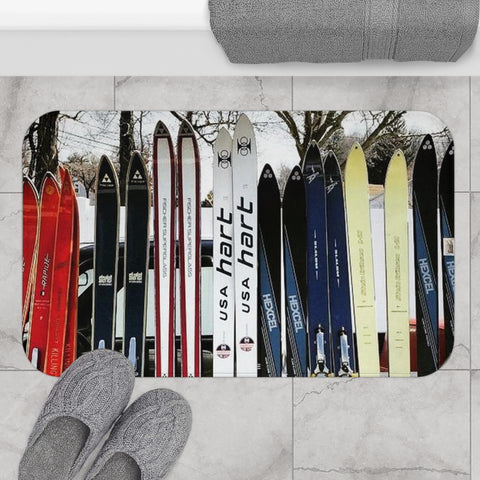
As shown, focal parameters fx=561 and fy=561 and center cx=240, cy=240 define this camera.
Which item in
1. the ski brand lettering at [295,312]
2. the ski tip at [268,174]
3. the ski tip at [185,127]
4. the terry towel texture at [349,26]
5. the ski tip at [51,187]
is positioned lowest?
the ski brand lettering at [295,312]

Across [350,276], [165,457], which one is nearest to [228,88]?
[350,276]

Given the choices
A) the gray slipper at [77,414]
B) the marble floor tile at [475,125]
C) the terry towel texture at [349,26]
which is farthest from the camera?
the marble floor tile at [475,125]

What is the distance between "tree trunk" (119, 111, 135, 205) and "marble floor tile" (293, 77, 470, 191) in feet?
1.30

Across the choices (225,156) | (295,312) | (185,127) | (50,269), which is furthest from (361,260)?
(50,269)

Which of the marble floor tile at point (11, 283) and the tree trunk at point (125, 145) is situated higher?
the tree trunk at point (125, 145)

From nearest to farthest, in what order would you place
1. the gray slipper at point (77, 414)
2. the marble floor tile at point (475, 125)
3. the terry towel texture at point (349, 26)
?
the terry towel texture at point (349, 26) → the gray slipper at point (77, 414) → the marble floor tile at point (475, 125)

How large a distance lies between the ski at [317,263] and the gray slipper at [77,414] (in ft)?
1.48

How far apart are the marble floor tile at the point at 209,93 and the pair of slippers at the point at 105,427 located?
2.01 feet

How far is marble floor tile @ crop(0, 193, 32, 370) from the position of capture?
4.42 feet

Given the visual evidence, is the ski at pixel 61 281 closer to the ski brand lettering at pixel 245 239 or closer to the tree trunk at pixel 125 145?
the tree trunk at pixel 125 145

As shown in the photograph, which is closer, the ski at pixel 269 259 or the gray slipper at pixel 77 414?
the gray slipper at pixel 77 414

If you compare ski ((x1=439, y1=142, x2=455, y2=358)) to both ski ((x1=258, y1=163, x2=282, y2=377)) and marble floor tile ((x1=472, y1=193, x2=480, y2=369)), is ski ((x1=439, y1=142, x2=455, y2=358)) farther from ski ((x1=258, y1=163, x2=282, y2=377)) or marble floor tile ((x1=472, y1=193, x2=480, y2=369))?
ski ((x1=258, y1=163, x2=282, y2=377))

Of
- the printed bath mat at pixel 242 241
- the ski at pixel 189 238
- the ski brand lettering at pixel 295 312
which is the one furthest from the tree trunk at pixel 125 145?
the ski brand lettering at pixel 295 312

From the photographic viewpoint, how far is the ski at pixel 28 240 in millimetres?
1340
